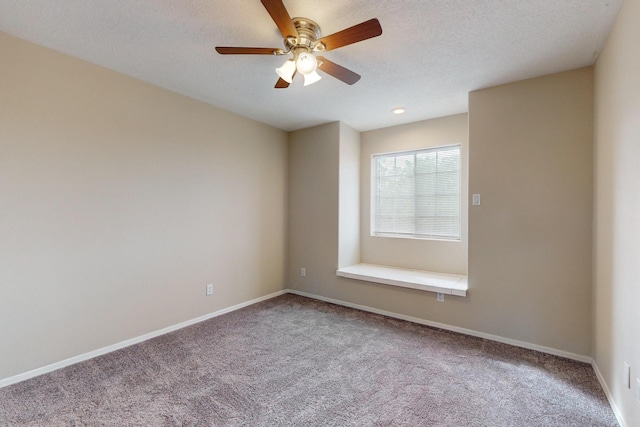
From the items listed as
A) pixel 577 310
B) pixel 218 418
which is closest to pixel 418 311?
pixel 577 310

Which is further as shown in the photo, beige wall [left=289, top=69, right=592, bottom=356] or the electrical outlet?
beige wall [left=289, top=69, right=592, bottom=356]

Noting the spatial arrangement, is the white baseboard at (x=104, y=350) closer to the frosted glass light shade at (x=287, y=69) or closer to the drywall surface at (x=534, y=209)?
the frosted glass light shade at (x=287, y=69)

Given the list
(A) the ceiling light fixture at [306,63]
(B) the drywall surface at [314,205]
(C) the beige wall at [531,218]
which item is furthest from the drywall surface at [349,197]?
(A) the ceiling light fixture at [306,63]

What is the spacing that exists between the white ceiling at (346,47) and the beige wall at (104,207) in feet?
0.99

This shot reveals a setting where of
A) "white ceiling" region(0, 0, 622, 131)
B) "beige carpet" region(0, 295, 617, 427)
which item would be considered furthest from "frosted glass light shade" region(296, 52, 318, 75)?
"beige carpet" region(0, 295, 617, 427)

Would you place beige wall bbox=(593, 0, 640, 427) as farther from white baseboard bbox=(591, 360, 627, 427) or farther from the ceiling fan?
the ceiling fan

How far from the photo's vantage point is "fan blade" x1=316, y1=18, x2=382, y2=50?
158cm

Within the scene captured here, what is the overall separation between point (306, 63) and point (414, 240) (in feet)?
9.23

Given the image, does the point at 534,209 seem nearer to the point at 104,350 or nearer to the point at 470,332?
the point at 470,332

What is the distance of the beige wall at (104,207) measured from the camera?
212 centimetres

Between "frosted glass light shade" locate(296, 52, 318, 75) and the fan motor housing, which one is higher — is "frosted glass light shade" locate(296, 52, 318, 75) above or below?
below

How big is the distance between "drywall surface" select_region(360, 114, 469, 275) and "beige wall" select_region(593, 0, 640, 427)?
137 cm

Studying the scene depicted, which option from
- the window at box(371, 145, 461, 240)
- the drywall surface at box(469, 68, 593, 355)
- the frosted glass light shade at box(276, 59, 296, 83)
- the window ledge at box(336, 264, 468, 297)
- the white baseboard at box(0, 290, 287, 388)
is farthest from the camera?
the window at box(371, 145, 461, 240)

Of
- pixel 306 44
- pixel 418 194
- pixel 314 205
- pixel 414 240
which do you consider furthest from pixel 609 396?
pixel 314 205
